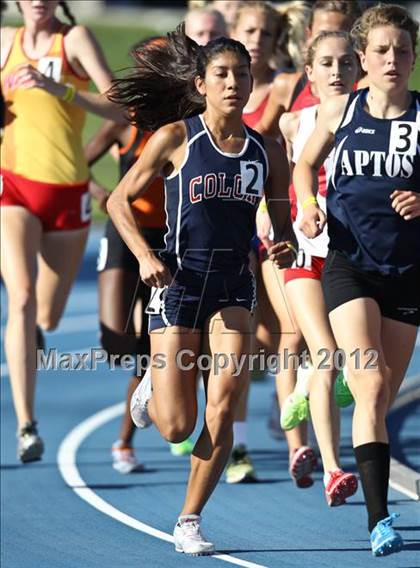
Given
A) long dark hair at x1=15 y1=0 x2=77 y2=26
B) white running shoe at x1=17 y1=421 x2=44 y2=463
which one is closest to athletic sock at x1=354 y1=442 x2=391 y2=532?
white running shoe at x1=17 y1=421 x2=44 y2=463

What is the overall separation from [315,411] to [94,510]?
5.35 feet

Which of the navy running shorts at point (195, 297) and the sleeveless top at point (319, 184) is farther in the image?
the sleeveless top at point (319, 184)

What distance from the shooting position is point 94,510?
10516 mm

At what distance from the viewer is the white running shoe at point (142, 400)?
9.18 m

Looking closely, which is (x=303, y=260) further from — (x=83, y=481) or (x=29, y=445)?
(x=83, y=481)

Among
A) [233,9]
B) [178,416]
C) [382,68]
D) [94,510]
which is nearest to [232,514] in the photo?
[94,510]

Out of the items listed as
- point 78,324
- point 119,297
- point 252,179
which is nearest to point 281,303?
point 119,297

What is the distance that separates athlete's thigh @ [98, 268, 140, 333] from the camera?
37.1 feet

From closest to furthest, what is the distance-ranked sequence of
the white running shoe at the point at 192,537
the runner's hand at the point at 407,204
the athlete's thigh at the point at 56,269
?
the runner's hand at the point at 407,204
the white running shoe at the point at 192,537
the athlete's thigh at the point at 56,269

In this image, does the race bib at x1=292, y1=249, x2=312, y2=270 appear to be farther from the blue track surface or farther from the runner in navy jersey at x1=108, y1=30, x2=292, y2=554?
the blue track surface

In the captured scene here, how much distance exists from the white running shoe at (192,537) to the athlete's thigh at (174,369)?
0.54 metres

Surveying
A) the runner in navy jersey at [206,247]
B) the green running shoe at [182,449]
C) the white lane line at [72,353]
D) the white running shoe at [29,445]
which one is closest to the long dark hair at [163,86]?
the runner in navy jersey at [206,247]

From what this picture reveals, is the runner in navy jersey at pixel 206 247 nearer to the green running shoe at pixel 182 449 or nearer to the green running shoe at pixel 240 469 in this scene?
the green running shoe at pixel 240 469

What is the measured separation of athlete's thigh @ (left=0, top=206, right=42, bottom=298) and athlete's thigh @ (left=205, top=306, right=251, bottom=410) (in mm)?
2678
